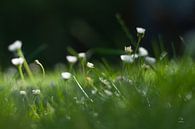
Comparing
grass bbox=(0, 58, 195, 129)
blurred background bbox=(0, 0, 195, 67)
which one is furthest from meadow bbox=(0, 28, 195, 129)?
blurred background bbox=(0, 0, 195, 67)

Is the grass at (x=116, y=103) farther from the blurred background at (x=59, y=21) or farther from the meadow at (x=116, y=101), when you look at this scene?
the blurred background at (x=59, y=21)

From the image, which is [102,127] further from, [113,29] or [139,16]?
[113,29]

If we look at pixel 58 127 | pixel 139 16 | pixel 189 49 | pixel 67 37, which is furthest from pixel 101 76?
pixel 67 37

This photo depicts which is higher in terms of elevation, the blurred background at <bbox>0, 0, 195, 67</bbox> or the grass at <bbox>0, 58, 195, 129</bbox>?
the grass at <bbox>0, 58, 195, 129</bbox>

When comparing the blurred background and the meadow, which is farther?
the blurred background

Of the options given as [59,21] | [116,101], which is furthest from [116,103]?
[59,21]

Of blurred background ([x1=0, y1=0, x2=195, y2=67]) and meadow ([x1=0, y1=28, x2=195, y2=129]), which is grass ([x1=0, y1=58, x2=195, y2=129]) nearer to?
meadow ([x1=0, y1=28, x2=195, y2=129])

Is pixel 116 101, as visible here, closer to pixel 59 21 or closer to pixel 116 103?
pixel 116 103
